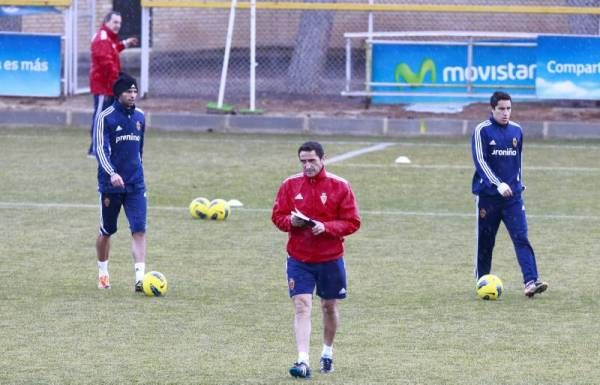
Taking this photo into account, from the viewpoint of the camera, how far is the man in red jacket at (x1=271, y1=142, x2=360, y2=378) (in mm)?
9492

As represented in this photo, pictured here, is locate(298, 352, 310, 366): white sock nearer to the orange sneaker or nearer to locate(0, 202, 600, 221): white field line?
the orange sneaker

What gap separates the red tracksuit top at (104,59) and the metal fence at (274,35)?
3.77m

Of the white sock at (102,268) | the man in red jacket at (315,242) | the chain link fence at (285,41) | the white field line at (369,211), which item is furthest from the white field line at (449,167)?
the man in red jacket at (315,242)

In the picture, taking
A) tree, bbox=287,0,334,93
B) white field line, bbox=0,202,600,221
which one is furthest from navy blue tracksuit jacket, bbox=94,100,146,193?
tree, bbox=287,0,334,93

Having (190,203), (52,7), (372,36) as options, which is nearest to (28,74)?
(52,7)

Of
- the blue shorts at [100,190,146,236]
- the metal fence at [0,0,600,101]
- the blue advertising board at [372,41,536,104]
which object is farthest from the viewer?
the metal fence at [0,0,600,101]

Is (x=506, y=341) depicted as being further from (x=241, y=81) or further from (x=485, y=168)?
(x=241, y=81)

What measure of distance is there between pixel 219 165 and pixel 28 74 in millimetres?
6478

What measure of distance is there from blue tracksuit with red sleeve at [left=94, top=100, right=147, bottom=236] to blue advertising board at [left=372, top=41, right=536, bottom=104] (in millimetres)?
13669

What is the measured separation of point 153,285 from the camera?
41.2ft

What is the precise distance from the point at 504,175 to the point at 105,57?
423 inches

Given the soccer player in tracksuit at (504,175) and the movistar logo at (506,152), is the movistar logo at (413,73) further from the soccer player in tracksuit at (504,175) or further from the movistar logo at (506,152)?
the movistar logo at (506,152)

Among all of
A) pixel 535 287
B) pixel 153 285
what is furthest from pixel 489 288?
pixel 153 285

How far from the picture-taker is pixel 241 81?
94.9 feet
